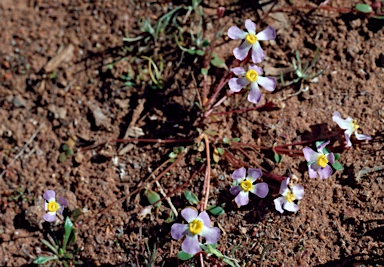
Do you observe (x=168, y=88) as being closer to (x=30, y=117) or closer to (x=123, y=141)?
(x=123, y=141)

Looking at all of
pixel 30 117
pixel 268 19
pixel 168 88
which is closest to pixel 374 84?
pixel 268 19

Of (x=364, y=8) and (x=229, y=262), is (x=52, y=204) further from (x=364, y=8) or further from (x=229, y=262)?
(x=364, y=8)

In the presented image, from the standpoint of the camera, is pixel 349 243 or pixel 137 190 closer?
pixel 349 243

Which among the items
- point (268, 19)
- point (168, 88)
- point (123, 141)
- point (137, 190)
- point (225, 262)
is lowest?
point (225, 262)

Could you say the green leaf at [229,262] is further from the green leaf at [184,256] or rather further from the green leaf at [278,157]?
the green leaf at [278,157]

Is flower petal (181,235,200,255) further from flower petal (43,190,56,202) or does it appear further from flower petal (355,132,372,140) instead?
flower petal (355,132,372,140)

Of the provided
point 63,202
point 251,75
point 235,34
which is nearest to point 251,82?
point 251,75
